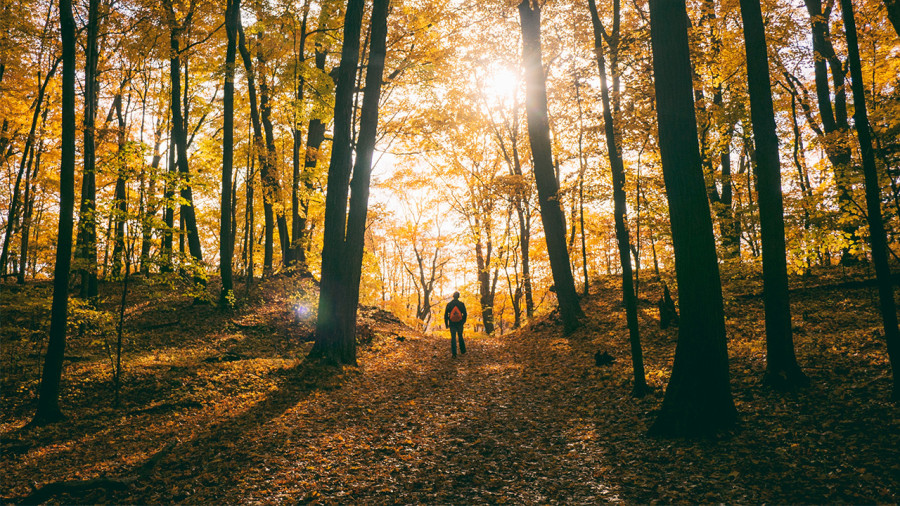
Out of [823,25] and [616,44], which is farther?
[823,25]

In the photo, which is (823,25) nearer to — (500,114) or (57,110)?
(500,114)

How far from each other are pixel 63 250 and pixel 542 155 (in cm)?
1146

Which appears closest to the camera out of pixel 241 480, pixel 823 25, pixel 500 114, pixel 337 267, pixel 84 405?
pixel 241 480

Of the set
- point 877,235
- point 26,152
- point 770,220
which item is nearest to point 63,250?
point 26,152

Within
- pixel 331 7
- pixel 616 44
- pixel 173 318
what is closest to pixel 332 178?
pixel 616 44

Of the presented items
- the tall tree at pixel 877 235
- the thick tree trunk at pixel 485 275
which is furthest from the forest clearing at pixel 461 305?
the thick tree trunk at pixel 485 275

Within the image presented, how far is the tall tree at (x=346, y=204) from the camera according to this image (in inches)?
378

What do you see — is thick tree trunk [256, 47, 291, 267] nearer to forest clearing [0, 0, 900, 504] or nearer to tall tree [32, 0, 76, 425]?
forest clearing [0, 0, 900, 504]

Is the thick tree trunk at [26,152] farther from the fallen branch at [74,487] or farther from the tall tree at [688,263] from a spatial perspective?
the tall tree at [688,263]

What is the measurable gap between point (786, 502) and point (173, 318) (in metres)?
14.5

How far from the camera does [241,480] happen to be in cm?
471

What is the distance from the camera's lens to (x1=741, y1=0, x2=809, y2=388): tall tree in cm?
605

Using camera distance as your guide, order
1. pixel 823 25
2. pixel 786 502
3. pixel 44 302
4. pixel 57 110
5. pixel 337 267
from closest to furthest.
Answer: pixel 786 502
pixel 44 302
pixel 337 267
pixel 823 25
pixel 57 110

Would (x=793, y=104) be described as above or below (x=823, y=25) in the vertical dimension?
below
